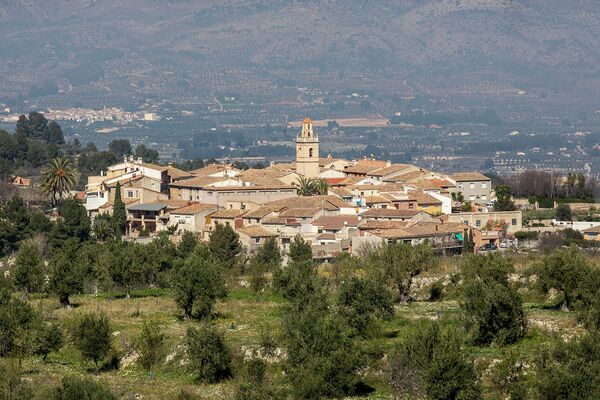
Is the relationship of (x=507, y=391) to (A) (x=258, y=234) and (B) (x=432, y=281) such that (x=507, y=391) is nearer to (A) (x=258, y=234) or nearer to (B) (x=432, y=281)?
(B) (x=432, y=281)

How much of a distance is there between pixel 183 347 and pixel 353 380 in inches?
222

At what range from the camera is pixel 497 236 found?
58.0 metres

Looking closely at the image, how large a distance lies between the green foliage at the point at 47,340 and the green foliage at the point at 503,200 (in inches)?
1345

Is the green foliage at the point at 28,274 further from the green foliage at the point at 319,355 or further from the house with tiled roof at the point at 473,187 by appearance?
the house with tiled roof at the point at 473,187

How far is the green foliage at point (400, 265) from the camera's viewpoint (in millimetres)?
40062

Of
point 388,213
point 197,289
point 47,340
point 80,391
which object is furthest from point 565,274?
point 388,213

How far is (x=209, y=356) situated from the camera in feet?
102

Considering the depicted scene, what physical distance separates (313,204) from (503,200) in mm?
9880

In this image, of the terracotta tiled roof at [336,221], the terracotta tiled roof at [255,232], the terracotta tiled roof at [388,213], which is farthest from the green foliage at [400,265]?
the terracotta tiled roof at [388,213]

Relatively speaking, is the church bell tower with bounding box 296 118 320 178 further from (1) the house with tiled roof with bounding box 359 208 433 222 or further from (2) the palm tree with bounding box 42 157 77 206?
(1) the house with tiled roof with bounding box 359 208 433 222

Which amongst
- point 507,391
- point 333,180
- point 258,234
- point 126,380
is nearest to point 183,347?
point 126,380

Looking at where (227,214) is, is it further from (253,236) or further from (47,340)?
(47,340)

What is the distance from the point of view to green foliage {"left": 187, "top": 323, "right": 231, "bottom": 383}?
31.0 m

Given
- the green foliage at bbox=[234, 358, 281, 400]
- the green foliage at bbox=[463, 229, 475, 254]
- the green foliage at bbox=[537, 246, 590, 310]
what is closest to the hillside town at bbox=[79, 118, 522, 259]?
the green foliage at bbox=[463, 229, 475, 254]
